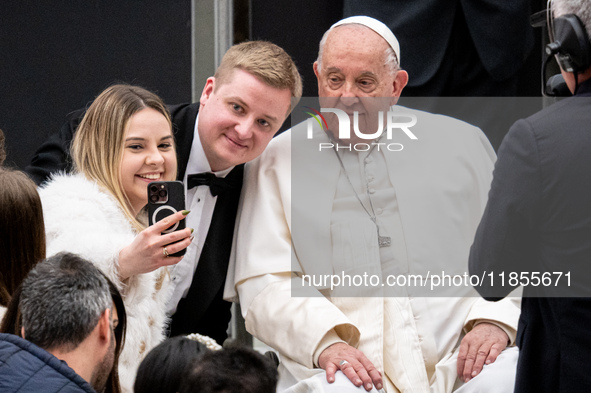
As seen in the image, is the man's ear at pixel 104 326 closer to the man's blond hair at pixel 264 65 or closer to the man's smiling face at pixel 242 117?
the man's smiling face at pixel 242 117

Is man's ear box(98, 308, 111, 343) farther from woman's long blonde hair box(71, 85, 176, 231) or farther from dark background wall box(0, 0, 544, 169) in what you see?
dark background wall box(0, 0, 544, 169)

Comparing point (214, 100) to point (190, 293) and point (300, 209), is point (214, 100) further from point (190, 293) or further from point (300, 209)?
point (190, 293)

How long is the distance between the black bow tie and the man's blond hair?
1.26 ft

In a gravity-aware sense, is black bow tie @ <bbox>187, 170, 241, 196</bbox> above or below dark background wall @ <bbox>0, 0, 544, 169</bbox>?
below

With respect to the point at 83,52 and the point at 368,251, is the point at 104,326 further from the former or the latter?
the point at 83,52

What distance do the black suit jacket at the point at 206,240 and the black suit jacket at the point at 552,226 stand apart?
56.9 inches

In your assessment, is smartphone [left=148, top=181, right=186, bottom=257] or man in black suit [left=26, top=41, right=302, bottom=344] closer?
smartphone [left=148, top=181, right=186, bottom=257]

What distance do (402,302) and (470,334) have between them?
11.1 inches

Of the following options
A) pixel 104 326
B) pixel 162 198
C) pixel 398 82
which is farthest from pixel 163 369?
pixel 398 82

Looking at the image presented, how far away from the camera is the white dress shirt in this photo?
3408 mm

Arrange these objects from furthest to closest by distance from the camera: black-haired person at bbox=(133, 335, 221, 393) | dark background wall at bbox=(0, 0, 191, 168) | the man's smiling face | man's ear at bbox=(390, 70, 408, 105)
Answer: dark background wall at bbox=(0, 0, 191, 168), man's ear at bbox=(390, 70, 408, 105), the man's smiling face, black-haired person at bbox=(133, 335, 221, 393)

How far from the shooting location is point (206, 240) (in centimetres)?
342

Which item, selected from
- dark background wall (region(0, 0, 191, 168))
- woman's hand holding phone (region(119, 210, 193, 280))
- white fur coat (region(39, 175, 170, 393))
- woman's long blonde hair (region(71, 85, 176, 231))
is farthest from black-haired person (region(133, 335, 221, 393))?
dark background wall (region(0, 0, 191, 168))

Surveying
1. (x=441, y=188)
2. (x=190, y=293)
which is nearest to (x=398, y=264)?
(x=441, y=188)
